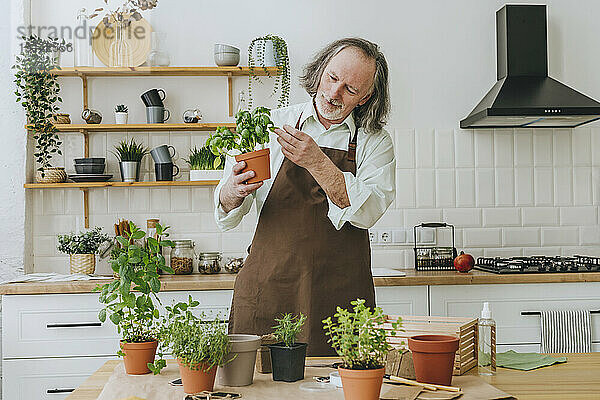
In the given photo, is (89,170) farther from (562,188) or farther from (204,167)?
(562,188)

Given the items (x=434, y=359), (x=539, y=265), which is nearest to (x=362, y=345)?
(x=434, y=359)

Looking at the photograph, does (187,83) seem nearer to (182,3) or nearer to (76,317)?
(182,3)

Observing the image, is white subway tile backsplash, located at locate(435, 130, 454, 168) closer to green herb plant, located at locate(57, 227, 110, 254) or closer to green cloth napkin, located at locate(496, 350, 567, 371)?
green herb plant, located at locate(57, 227, 110, 254)

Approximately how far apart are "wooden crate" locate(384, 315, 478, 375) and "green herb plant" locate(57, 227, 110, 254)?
2638mm

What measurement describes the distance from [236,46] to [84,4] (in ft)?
3.05

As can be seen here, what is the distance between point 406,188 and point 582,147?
43.4 inches

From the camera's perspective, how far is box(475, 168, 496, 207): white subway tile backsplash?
14.2 feet

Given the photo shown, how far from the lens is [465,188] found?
4312 millimetres

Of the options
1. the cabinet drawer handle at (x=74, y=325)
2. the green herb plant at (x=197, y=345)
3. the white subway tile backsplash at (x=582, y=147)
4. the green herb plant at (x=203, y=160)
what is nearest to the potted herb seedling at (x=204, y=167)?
the green herb plant at (x=203, y=160)

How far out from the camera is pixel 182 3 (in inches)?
167

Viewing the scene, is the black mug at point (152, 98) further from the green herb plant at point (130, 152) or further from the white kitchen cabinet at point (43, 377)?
the white kitchen cabinet at point (43, 377)

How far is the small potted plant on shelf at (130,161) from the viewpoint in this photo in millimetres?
4043

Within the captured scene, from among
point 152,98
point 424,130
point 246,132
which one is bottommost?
point 246,132

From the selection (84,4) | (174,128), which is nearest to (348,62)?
(174,128)
